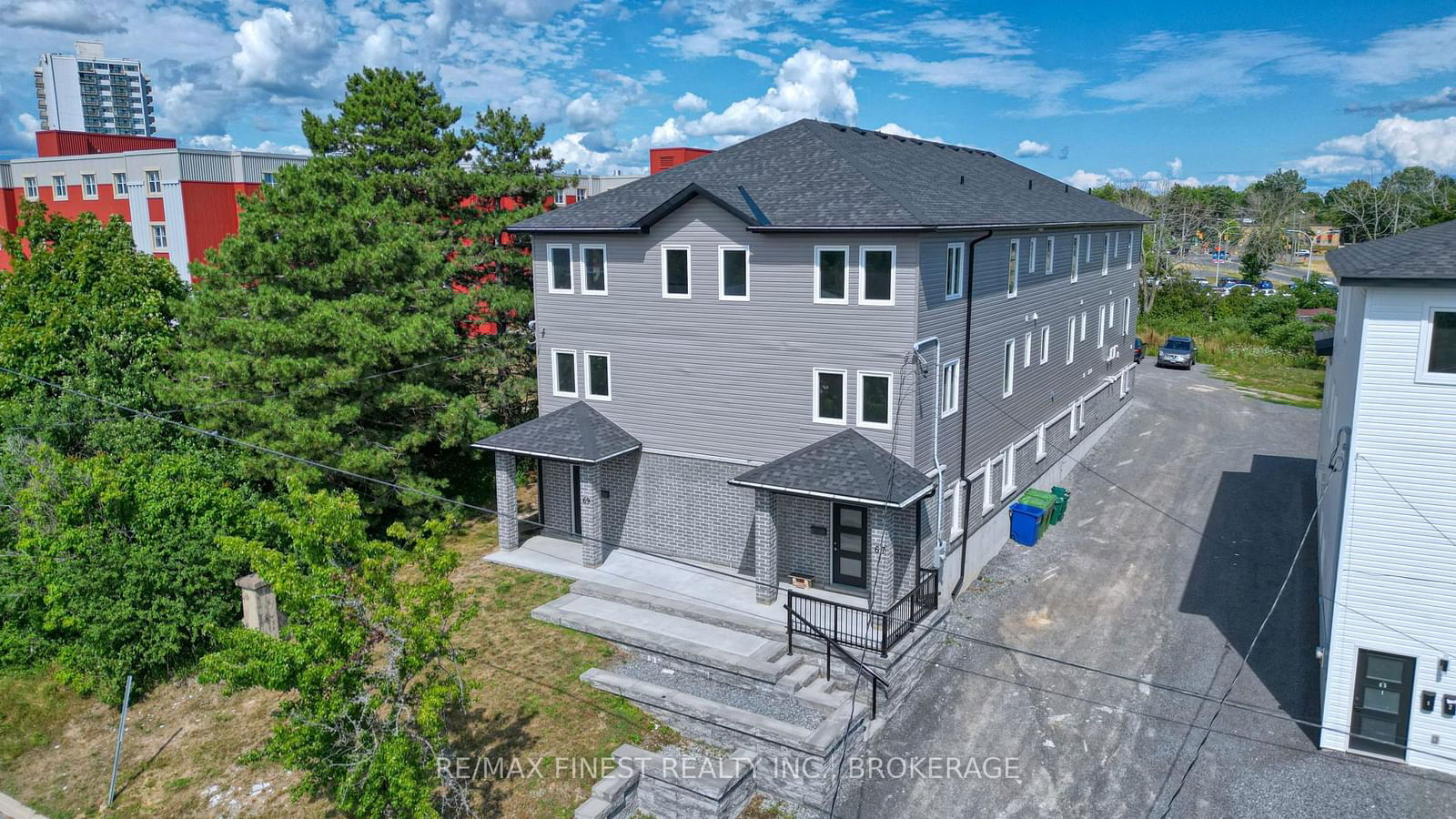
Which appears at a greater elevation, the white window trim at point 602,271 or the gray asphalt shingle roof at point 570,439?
the white window trim at point 602,271

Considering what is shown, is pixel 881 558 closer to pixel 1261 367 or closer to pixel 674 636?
pixel 674 636

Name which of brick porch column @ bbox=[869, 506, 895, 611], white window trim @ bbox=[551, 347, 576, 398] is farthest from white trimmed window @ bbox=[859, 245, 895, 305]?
white window trim @ bbox=[551, 347, 576, 398]

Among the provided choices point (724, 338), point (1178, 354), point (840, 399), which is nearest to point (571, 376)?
point (724, 338)

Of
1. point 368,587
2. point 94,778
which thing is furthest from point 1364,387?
point 94,778

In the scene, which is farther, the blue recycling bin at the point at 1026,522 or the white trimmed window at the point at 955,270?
the blue recycling bin at the point at 1026,522

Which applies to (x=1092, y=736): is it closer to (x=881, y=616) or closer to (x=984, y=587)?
(x=881, y=616)

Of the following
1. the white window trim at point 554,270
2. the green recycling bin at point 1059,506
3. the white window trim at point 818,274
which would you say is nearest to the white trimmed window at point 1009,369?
the green recycling bin at point 1059,506

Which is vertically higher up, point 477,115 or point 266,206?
point 477,115

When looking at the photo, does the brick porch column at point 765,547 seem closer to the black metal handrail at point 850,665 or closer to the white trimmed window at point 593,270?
the black metal handrail at point 850,665
